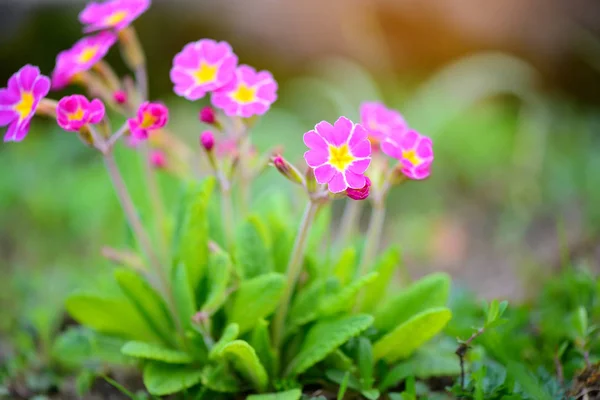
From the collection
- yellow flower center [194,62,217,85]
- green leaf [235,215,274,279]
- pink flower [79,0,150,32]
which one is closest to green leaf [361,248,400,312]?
green leaf [235,215,274,279]

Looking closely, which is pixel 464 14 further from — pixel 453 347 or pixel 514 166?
pixel 453 347

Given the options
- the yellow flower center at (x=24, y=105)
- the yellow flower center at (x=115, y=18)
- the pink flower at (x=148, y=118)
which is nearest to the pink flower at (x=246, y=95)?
the pink flower at (x=148, y=118)

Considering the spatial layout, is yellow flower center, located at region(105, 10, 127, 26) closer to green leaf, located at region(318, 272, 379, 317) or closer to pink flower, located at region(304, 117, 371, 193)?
pink flower, located at region(304, 117, 371, 193)

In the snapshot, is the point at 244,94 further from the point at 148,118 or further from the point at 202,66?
the point at 148,118

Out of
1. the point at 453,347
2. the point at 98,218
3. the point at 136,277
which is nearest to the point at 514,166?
the point at 453,347

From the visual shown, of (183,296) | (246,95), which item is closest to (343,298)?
(183,296)

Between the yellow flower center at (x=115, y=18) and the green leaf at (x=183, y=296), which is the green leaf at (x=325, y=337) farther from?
the yellow flower center at (x=115, y=18)
